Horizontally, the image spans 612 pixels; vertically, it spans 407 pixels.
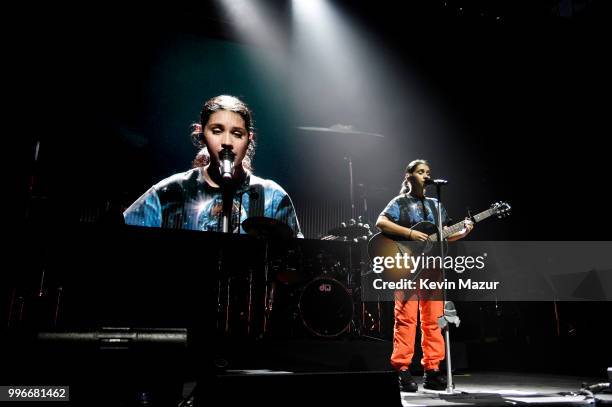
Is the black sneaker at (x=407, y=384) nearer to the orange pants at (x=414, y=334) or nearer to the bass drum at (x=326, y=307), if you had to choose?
the orange pants at (x=414, y=334)

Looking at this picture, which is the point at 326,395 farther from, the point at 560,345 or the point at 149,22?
the point at 560,345

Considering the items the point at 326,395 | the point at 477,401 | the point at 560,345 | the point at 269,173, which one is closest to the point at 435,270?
the point at 477,401

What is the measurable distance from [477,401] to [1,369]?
2.60m

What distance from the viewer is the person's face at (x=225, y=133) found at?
3836 mm

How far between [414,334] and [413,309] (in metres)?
0.22

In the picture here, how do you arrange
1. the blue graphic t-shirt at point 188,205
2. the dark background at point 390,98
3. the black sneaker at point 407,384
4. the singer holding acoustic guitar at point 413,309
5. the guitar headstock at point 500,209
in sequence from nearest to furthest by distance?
1. the blue graphic t-shirt at point 188,205
2. the black sneaker at point 407,384
3. the singer holding acoustic guitar at point 413,309
4. the guitar headstock at point 500,209
5. the dark background at point 390,98

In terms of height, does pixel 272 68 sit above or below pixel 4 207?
above

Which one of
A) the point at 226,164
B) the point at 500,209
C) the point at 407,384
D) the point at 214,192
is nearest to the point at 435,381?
the point at 407,384

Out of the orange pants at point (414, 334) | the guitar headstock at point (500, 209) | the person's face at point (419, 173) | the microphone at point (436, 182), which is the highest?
the person's face at point (419, 173)

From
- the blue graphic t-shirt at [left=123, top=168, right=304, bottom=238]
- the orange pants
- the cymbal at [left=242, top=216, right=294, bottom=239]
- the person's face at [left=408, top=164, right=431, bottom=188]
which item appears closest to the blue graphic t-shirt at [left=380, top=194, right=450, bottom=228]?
the person's face at [left=408, top=164, right=431, bottom=188]

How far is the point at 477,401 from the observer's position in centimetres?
288

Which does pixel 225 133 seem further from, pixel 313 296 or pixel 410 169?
pixel 313 296

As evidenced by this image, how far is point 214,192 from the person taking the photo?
3639 mm

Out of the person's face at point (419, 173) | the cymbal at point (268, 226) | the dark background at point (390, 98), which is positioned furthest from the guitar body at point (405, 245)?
the dark background at point (390, 98)
